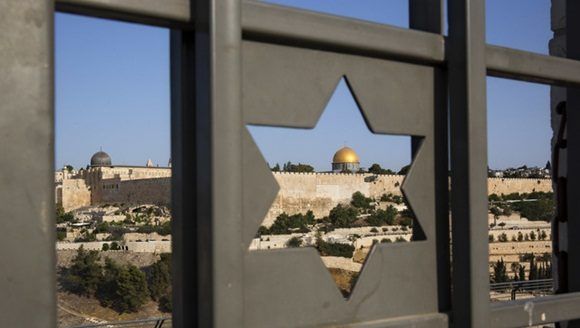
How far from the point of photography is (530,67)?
1.64m

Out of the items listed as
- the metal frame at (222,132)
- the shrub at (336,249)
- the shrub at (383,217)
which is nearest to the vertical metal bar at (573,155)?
the metal frame at (222,132)

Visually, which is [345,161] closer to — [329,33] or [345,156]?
[345,156]

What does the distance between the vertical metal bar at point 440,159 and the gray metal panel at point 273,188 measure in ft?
0.07

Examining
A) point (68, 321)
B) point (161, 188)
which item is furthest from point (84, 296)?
point (161, 188)

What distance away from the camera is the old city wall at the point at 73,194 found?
176ft

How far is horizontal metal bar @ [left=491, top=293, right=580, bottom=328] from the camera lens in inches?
59.4

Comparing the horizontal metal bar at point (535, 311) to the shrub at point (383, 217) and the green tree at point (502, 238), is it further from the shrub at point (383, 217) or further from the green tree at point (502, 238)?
the shrub at point (383, 217)

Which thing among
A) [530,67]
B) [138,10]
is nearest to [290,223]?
[530,67]

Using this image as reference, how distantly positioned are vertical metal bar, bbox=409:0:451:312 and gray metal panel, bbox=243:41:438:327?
2 centimetres

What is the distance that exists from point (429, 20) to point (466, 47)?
127 mm

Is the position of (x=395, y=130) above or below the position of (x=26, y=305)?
above

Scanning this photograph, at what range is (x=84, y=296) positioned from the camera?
89.2 feet

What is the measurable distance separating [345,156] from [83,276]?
33.6 metres

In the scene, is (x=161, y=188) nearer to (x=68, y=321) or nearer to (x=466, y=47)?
(x=68, y=321)
